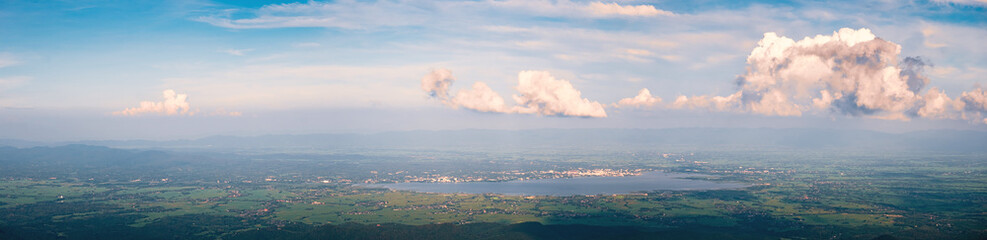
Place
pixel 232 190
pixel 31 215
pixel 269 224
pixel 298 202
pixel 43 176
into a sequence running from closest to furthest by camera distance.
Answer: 1. pixel 269 224
2. pixel 31 215
3. pixel 298 202
4. pixel 232 190
5. pixel 43 176

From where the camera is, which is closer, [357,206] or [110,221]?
[110,221]

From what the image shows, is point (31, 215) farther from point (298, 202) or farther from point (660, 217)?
point (660, 217)

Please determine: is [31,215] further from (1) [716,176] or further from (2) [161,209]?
(1) [716,176]

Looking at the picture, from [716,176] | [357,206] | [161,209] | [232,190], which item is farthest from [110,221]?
[716,176]

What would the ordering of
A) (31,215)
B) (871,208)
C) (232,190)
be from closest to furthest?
(31,215), (871,208), (232,190)

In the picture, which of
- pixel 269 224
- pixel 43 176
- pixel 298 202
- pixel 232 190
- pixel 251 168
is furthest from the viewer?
pixel 251 168

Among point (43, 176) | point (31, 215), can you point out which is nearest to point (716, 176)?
point (31, 215)
